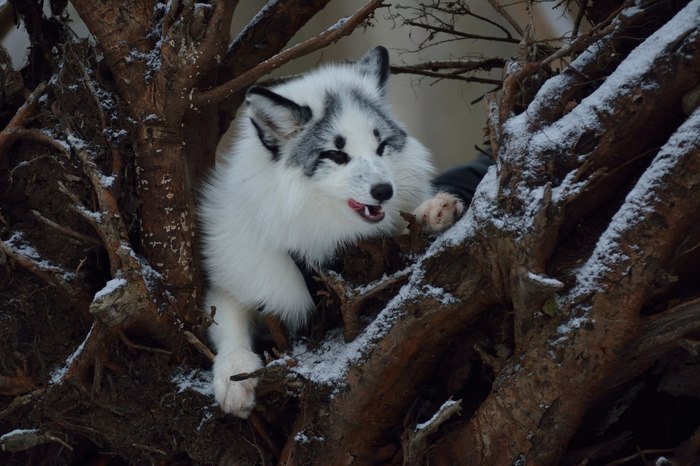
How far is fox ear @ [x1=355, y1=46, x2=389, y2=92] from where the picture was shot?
3.17 meters

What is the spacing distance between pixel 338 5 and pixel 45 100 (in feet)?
12.8

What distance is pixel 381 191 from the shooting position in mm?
2590

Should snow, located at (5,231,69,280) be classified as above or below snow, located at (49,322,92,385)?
above

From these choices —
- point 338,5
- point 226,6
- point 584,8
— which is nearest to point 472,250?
point 584,8

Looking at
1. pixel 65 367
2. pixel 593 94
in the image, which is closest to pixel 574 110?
pixel 593 94

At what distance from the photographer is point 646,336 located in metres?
2.10

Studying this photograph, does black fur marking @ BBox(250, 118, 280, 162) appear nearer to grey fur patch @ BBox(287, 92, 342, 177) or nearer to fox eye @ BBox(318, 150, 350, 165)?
grey fur patch @ BBox(287, 92, 342, 177)

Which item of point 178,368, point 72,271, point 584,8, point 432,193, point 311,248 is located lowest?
point 178,368

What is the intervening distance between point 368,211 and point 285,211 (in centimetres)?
32

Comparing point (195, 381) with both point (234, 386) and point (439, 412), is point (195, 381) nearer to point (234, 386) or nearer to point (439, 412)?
point (234, 386)

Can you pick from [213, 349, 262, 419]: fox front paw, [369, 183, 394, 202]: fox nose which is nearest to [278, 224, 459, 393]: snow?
[213, 349, 262, 419]: fox front paw

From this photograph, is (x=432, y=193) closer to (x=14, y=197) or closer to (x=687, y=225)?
(x=687, y=225)

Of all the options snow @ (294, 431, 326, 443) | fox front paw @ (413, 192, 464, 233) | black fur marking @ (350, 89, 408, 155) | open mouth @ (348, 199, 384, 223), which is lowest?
snow @ (294, 431, 326, 443)

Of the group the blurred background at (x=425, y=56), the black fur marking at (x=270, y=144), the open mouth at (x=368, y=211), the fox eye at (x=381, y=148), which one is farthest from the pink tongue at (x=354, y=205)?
the blurred background at (x=425, y=56)
